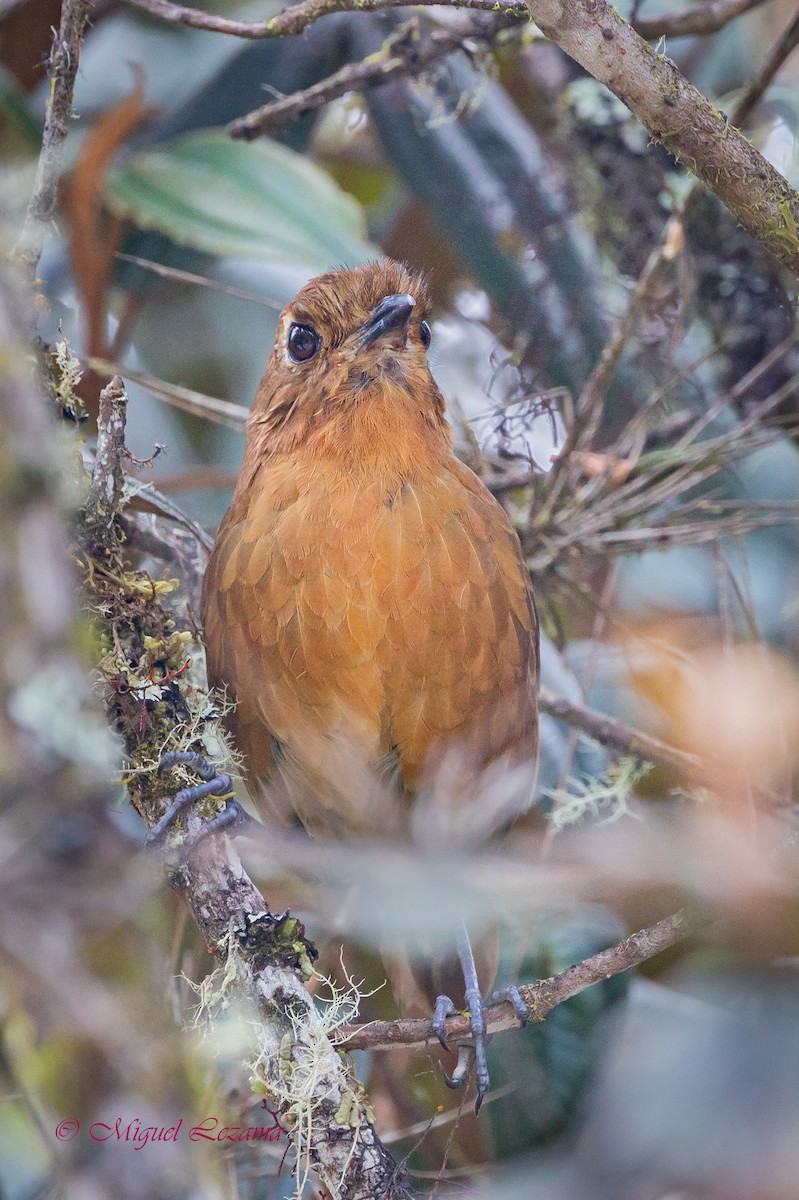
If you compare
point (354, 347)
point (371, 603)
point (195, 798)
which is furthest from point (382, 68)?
point (195, 798)

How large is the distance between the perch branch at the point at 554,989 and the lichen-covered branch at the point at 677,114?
1.11 meters

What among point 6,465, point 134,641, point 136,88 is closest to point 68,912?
point 6,465

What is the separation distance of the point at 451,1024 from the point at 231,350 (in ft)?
7.08

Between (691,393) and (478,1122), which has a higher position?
(691,393)

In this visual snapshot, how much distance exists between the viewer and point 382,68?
9.43ft

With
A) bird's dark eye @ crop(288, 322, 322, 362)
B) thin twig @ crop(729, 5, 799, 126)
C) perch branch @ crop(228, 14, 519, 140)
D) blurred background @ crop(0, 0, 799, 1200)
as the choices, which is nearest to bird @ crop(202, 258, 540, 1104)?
bird's dark eye @ crop(288, 322, 322, 362)

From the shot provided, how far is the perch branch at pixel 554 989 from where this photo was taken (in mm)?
1862

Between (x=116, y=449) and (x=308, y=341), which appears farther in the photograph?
(x=308, y=341)

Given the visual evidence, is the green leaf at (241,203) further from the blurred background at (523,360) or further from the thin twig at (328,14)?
the thin twig at (328,14)

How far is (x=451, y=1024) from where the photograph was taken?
2.16m

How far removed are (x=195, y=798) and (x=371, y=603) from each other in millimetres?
591

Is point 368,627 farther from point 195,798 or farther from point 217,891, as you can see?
point 217,891

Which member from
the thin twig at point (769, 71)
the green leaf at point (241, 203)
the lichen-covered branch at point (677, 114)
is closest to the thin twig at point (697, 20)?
the thin twig at point (769, 71)

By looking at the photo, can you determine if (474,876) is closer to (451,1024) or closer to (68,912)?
(68,912)
